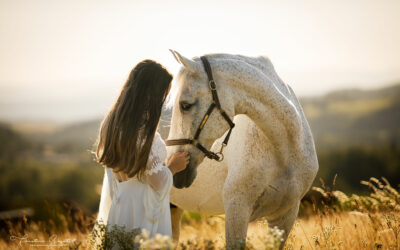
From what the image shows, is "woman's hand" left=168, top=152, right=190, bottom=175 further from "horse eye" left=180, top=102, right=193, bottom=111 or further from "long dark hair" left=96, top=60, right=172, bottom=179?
"horse eye" left=180, top=102, right=193, bottom=111

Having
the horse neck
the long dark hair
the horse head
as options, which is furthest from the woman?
the horse neck

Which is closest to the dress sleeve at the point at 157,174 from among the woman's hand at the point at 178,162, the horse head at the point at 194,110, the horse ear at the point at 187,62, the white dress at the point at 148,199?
the white dress at the point at 148,199

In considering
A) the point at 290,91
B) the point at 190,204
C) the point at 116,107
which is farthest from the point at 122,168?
the point at 290,91

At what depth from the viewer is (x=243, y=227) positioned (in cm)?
294

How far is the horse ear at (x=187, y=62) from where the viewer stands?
275cm

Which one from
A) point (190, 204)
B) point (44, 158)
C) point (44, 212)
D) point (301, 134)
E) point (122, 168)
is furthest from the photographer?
point (44, 158)

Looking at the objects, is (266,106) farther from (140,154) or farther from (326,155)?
(326,155)

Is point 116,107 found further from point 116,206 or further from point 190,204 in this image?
point 190,204

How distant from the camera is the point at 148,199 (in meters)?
2.75

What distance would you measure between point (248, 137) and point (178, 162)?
0.80 metres

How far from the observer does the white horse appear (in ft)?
9.46

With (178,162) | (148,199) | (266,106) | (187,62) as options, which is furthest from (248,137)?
(148,199)

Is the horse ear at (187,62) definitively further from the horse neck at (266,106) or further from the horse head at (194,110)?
the horse neck at (266,106)

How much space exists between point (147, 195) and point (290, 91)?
1.94m
